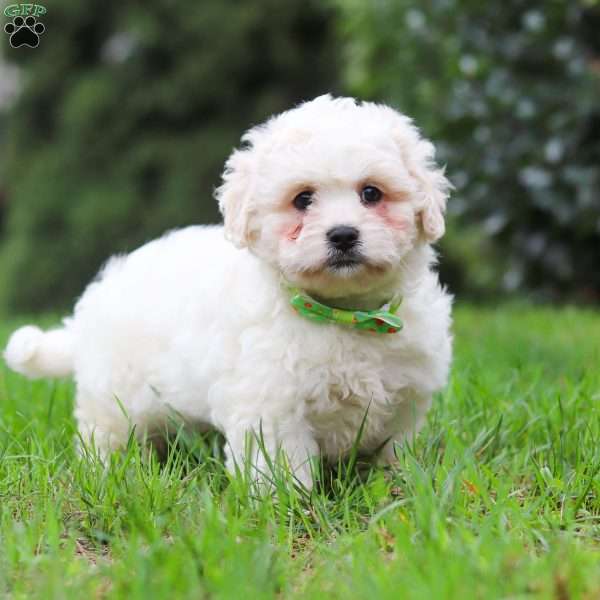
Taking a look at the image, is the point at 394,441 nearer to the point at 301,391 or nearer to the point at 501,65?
the point at 301,391

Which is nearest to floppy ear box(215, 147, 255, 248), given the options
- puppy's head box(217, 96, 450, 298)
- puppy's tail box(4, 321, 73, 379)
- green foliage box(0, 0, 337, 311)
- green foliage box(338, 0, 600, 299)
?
puppy's head box(217, 96, 450, 298)

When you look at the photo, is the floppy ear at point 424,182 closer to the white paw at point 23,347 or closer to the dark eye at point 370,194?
the dark eye at point 370,194

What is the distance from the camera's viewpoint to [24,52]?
11211mm

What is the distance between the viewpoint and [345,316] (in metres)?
3.20

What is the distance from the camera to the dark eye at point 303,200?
3148 mm

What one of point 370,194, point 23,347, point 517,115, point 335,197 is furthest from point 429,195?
point 517,115

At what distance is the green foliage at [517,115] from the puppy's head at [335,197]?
4.07m

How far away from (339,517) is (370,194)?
40.9 inches

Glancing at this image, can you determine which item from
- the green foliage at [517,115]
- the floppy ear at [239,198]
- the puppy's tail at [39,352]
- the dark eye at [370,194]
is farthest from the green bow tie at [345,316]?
the green foliage at [517,115]

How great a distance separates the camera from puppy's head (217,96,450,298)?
305 cm

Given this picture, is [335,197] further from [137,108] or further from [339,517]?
[137,108]

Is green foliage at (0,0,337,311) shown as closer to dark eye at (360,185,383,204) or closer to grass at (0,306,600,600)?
grass at (0,306,600,600)

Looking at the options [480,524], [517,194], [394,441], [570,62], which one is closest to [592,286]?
[517,194]

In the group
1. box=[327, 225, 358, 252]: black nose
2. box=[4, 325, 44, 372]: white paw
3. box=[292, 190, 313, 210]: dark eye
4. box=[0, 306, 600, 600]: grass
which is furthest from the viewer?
box=[4, 325, 44, 372]: white paw
